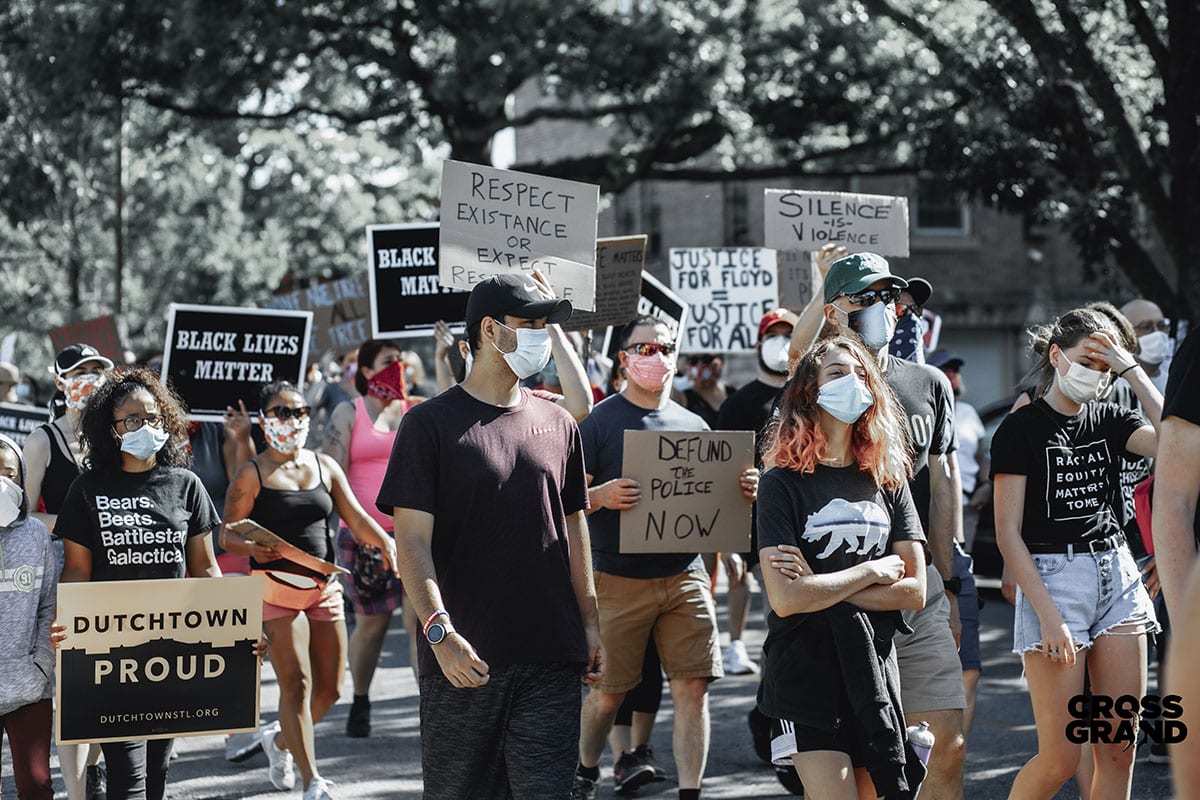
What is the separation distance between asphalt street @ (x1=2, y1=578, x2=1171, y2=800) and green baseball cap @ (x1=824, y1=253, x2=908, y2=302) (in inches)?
102

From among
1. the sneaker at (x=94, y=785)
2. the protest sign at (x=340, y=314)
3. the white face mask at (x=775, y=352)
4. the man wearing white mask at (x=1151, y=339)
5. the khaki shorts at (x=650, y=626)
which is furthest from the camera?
the protest sign at (x=340, y=314)

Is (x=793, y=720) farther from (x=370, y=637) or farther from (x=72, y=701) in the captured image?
(x=370, y=637)

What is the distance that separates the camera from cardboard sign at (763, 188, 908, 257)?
8070 mm

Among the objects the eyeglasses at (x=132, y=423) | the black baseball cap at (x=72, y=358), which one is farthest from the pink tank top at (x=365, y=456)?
the eyeglasses at (x=132, y=423)

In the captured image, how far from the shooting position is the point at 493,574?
4.54m

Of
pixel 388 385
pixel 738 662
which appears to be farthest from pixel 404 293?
pixel 738 662

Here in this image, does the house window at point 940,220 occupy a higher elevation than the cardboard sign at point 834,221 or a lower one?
higher

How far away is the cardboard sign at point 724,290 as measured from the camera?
35.2 feet

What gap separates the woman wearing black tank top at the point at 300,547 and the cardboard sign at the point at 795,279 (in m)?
3.24

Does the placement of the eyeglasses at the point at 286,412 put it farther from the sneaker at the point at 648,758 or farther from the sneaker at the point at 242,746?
the sneaker at the point at 648,758

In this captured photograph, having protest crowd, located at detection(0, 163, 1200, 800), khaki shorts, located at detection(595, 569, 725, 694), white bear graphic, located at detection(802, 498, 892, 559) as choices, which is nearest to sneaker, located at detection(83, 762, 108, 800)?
protest crowd, located at detection(0, 163, 1200, 800)

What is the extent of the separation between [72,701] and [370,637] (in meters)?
2.99

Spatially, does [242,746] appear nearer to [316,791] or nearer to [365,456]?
[316,791]

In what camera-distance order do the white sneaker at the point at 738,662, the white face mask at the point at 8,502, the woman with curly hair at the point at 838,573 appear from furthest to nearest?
the white sneaker at the point at 738,662
the white face mask at the point at 8,502
the woman with curly hair at the point at 838,573
